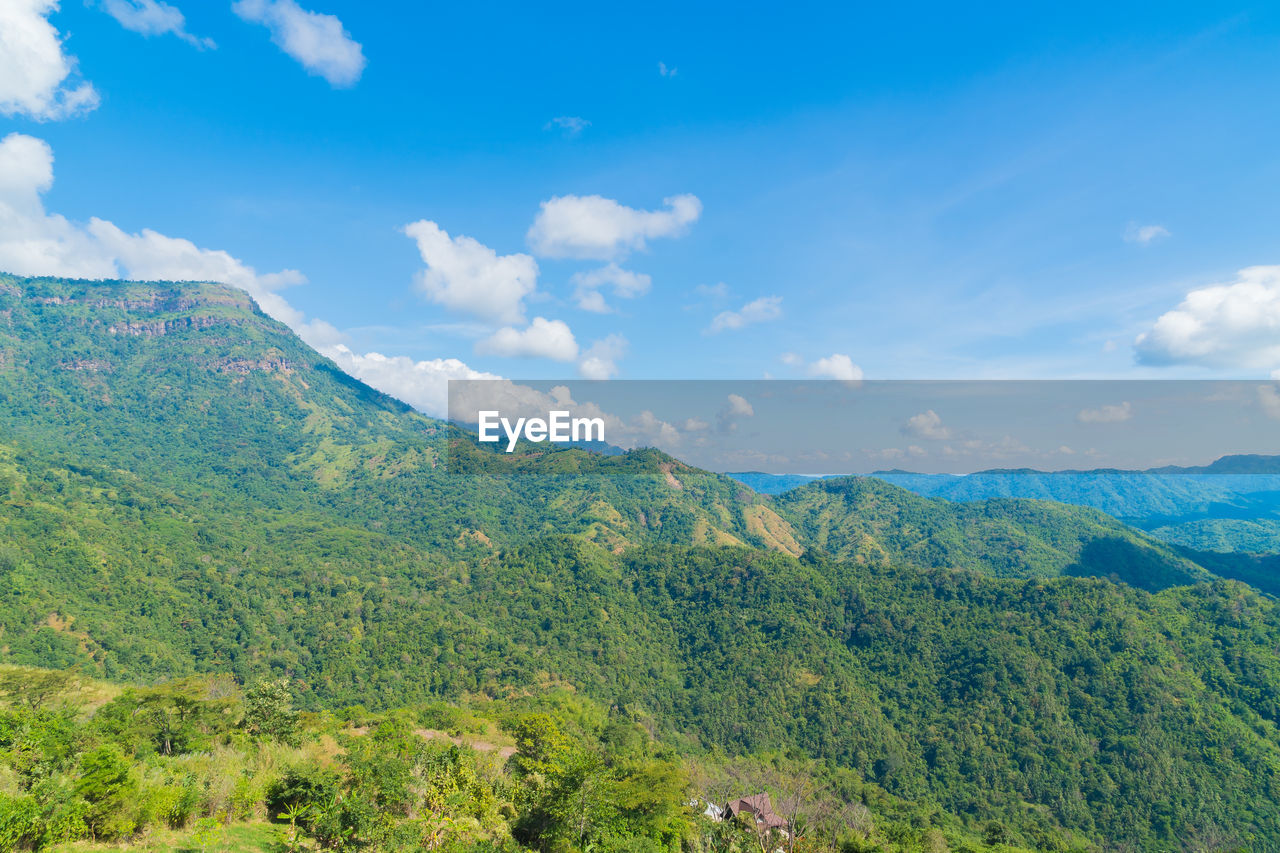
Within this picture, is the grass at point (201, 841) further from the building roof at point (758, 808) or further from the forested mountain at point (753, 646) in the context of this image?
the forested mountain at point (753, 646)

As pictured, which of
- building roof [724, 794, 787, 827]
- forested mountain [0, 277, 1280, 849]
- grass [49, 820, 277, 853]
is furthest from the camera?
forested mountain [0, 277, 1280, 849]

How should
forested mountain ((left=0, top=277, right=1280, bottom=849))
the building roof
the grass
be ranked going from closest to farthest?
the grass, the building roof, forested mountain ((left=0, top=277, right=1280, bottom=849))

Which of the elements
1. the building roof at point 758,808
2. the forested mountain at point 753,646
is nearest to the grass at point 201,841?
the building roof at point 758,808

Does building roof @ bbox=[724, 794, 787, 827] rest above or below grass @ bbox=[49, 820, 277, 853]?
below

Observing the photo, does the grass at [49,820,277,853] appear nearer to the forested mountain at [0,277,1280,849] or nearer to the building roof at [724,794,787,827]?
the building roof at [724,794,787,827]

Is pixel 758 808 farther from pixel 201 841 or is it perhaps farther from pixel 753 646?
pixel 753 646

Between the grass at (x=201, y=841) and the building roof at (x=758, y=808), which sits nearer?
the grass at (x=201, y=841)

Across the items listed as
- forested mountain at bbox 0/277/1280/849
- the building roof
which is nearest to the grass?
the building roof

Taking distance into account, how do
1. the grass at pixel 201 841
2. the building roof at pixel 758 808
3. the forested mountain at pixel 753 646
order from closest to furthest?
the grass at pixel 201 841 → the building roof at pixel 758 808 → the forested mountain at pixel 753 646

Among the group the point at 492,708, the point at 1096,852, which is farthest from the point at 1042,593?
the point at 492,708

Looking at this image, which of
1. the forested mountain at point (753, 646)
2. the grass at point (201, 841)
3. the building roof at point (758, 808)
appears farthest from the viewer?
the forested mountain at point (753, 646)

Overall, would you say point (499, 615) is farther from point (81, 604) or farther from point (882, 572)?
point (882, 572)
